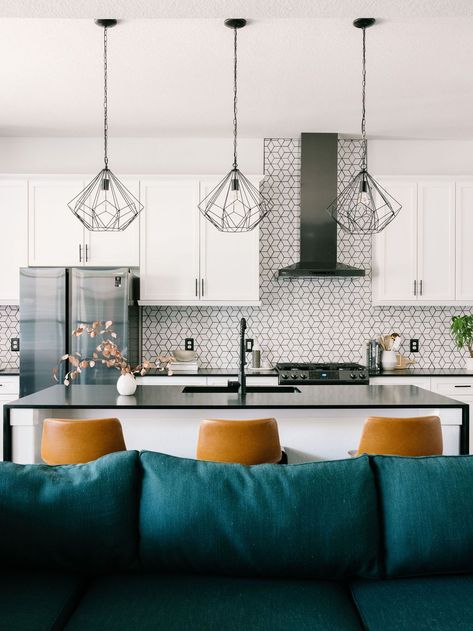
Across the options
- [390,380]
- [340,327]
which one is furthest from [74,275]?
[390,380]

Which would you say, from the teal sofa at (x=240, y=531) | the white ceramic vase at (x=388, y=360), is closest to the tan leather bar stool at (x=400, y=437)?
the teal sofa at (x=240, y=531)

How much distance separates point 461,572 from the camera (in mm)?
1638

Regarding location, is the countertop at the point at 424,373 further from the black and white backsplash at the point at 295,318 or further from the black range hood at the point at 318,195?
the black range hood at the point at 318,195

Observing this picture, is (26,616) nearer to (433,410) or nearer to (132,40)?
(433,410)

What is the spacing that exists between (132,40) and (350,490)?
9.24ft

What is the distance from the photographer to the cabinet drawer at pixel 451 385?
445cm

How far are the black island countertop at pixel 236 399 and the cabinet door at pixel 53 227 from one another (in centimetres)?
166

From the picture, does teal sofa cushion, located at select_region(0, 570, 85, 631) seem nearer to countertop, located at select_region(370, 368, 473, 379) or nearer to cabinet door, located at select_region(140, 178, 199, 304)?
cabinet door, located at select_region(140, 178, 199, 304)

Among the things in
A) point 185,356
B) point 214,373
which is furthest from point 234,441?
point 185,356

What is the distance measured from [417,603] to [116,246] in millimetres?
3790

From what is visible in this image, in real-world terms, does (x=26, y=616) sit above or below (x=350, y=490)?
below

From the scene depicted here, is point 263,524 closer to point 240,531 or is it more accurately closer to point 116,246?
point 240,531

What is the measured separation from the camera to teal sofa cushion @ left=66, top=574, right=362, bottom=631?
4.49 feet

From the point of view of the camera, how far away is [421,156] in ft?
16.4
